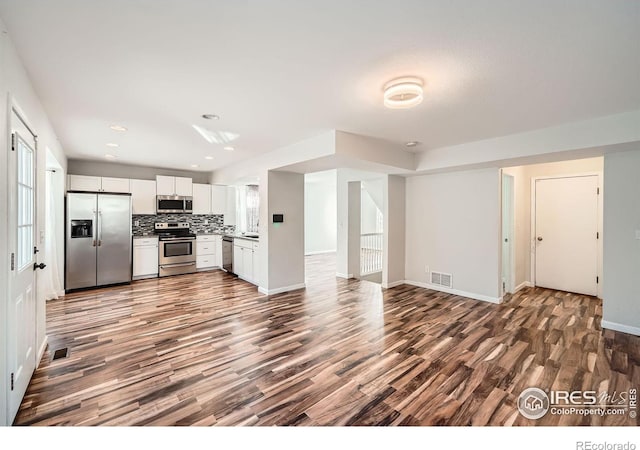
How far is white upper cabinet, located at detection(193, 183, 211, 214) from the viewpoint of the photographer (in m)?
7.01

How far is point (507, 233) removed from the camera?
5004 mm

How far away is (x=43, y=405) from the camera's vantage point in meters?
2.04

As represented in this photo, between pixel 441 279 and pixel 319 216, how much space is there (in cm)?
604

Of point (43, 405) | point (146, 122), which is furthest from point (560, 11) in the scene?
point (43, 405)

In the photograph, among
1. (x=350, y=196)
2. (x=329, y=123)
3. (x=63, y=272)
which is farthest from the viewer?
(x=350, y=196)

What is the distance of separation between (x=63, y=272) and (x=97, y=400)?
13.4 ft

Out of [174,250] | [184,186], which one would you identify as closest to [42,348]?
[174,250]

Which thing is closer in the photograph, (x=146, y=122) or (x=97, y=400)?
(x=97, y=400)

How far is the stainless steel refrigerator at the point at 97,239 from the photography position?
505 centimetres

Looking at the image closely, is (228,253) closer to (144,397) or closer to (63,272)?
(63,272)

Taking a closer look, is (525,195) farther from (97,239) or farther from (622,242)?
(97,239)

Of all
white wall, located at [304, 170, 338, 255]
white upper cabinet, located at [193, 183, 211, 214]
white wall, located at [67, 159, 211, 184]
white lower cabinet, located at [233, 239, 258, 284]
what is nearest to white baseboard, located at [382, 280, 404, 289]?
white lower cabinet, located at [233, 239, 258, 284]

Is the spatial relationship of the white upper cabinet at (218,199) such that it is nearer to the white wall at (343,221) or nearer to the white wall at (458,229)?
the white wall at (343,221)

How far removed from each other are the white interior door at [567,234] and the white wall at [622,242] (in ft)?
5.10
